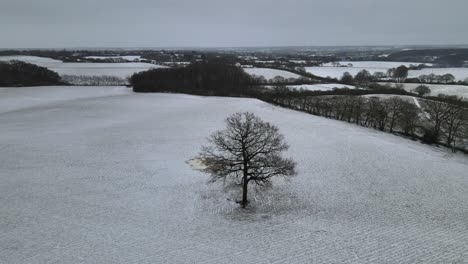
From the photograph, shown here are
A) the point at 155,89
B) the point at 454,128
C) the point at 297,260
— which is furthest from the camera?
the point at 155,89

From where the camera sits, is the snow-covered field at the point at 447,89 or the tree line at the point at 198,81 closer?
the snow-covered field at the point at 447,89

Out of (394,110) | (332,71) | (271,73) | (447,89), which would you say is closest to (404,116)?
(394,110)

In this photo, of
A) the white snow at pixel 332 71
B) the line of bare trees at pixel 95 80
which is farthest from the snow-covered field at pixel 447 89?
the line of bare trees at pixel 95 80

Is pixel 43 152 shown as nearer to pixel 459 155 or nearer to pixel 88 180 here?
pixel 88 180

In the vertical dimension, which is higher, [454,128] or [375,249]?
[454,128]

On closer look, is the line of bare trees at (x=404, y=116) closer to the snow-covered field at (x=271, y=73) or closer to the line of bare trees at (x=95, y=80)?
the snow-covered field at (x=271, y=73)

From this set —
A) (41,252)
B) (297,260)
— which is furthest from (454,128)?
(41,252)

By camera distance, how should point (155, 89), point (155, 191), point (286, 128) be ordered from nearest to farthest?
point (155, 191) < point (286, 128) < point (155, 89)
